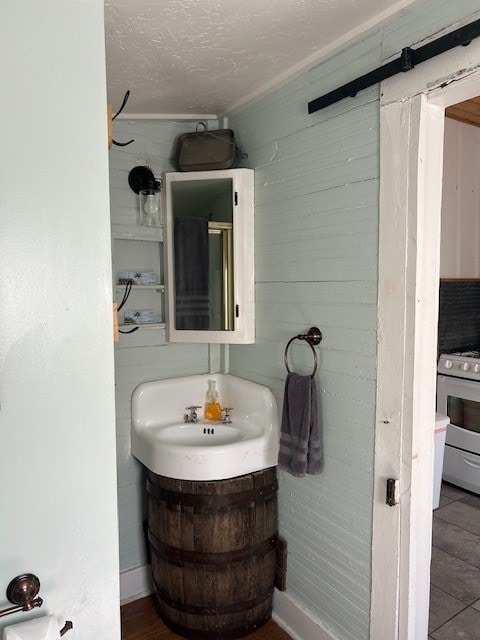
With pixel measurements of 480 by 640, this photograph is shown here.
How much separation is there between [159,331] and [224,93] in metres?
1.07

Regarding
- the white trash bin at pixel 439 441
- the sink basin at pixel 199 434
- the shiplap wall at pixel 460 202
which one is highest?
the shiplap wall at pixel 460 202

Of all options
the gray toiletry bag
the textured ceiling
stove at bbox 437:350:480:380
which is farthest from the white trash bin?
the textured ceiling

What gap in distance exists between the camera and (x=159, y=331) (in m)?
2.21

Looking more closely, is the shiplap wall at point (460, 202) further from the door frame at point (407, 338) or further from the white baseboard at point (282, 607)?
the white baseboard at point (282, 607)

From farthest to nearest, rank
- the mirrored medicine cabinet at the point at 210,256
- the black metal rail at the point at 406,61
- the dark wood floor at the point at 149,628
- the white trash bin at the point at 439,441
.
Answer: the white trash bin at the point at 439,441, the mirrored medicine cabinet at the point at 210,256, the dark wood floor at the point at 149,628, the black metal rail at the point at 406,61

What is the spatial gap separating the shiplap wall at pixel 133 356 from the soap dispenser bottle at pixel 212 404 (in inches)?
6.5

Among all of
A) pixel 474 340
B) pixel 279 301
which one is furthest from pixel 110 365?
pixel 474 340

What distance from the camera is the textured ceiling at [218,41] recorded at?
4.25 feet

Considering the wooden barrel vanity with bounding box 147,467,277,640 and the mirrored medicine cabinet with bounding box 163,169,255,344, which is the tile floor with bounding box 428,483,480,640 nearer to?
the wooden barrel vanity with bounding box 147,467,277,640

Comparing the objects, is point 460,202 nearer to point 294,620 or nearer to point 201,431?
point 201,431

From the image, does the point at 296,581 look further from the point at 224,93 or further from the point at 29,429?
the point at 224,93

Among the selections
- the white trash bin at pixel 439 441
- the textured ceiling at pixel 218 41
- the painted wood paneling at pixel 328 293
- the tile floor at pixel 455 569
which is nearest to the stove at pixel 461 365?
the white trash bin at pixel 439 441

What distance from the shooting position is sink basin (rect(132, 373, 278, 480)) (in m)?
1.79

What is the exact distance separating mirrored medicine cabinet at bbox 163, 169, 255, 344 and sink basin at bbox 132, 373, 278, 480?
25cm
